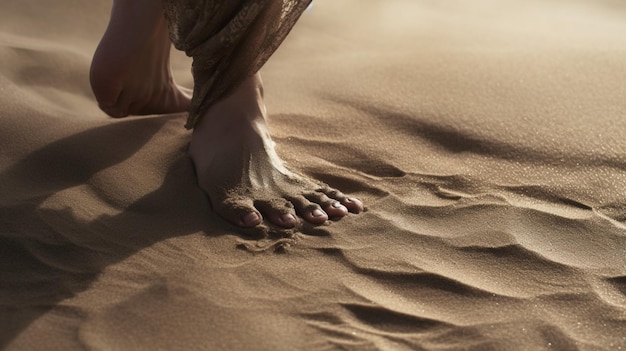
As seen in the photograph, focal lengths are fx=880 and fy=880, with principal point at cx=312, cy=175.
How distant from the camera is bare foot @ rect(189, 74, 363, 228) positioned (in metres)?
1.84

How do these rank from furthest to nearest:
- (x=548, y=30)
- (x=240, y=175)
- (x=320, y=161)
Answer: (x=548, y=30) → (x=320, y=161) → (x=240, y=175)

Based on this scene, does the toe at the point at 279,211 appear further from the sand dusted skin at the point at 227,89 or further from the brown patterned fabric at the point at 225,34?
the brown patterned fabric at the point at 225,34

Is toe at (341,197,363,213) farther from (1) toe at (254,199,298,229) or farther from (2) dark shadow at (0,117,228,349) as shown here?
(2) dark shadow at (0,117,228,349)

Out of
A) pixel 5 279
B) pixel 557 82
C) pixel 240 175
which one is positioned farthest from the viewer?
pixel 557 82

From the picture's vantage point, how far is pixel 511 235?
1781 millimetres

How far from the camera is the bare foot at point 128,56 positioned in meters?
2.12

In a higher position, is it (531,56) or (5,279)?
(531,56)

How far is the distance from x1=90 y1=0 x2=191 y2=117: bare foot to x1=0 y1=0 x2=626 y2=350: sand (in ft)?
0.25

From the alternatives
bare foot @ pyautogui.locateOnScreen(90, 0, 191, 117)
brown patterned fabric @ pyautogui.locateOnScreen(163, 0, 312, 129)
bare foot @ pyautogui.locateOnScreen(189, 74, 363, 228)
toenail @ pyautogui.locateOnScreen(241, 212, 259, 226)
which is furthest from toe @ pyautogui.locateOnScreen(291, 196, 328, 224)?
bare foot @ pyautogui.locateOnScreen(90, 0, 191, 117)

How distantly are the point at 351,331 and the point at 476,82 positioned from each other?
1237 millimetres

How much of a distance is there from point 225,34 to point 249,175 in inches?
12.3

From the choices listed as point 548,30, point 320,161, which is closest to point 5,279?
point 320,161

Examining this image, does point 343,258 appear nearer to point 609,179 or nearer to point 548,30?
point 609,179

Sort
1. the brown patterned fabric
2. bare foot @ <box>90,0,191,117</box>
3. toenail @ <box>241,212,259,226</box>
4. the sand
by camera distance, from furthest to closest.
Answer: bare foot @ <box>90,0,191,117</box> → the brown patterned fabric → toenail @ <box>241,212,259,226</box> → the sand
